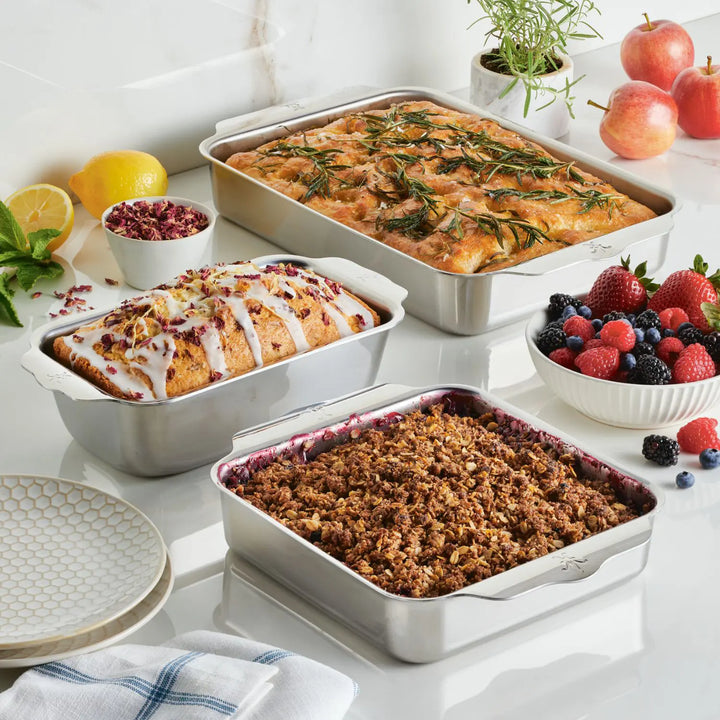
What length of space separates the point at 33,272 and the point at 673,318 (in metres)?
0.90

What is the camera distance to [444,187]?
1784 millimetres

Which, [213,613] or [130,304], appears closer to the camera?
[213,613]

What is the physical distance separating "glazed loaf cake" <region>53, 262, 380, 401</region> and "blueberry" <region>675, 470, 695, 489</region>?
390 millimetres

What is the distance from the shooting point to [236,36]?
2.12 m

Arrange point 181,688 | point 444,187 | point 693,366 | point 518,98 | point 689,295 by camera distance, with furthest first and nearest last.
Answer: point 518,98 < point 444,187 < point 689,295 < point 693,366 < point 181,688

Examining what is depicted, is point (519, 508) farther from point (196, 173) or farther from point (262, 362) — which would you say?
point (196, 173)

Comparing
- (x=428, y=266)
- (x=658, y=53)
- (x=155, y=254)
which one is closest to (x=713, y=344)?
(x=428, y=266)

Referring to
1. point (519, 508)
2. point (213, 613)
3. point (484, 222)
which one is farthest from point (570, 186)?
point (213, 613)

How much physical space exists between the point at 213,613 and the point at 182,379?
0.27 metres

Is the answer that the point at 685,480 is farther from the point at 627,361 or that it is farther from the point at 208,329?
the point at 208,329

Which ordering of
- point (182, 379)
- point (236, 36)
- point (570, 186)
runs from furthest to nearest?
point (236, 36)
point (570, 186)
point (182, 379)

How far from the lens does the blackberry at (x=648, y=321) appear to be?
142 centimetres

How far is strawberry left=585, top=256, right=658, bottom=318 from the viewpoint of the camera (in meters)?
1.50

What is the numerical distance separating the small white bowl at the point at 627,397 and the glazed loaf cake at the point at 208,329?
22cm
